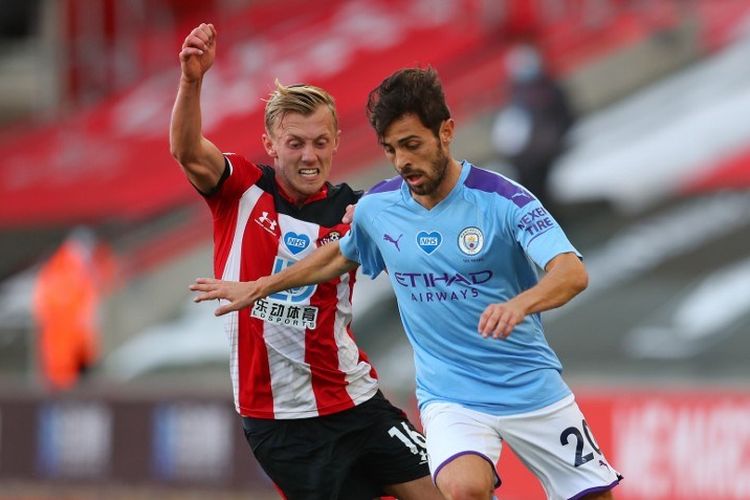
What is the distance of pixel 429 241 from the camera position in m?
5.25

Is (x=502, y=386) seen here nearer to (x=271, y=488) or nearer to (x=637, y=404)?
(x=637, y=404)

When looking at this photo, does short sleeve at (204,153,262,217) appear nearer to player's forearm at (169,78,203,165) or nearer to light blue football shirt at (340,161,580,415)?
player's forearm at (169,78,203,165)

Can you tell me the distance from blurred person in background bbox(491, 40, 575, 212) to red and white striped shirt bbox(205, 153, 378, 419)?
27.7 feet

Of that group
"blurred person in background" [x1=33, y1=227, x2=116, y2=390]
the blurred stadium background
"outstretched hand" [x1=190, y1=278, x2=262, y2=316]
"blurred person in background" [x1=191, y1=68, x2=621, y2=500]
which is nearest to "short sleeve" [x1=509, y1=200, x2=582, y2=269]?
"blurred person in background" [x1=191, y1=68, x2=621, y2=500]

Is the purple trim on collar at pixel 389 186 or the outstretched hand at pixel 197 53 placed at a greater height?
the outstretched hand at pixel 197 53

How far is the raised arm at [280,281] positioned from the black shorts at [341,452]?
0.62m

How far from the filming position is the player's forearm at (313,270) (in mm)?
5281

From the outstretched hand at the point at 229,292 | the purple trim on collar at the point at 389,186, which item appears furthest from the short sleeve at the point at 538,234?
the outstretched hand at the point at 229,292

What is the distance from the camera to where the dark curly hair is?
508 cm

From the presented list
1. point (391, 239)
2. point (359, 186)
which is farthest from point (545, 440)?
point (359, 186)

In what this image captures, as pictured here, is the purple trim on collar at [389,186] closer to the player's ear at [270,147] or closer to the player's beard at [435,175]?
the player's beard at [435,175]

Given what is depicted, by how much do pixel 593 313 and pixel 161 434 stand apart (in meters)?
4.16

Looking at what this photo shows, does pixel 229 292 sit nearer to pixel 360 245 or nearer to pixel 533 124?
pixel 360 245

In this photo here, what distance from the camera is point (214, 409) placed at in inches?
469
